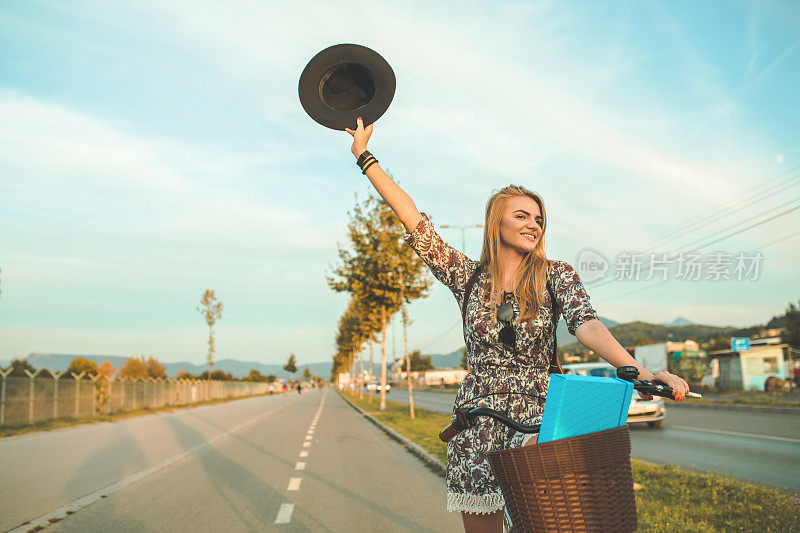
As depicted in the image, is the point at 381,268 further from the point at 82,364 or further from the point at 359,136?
the point at 82,364

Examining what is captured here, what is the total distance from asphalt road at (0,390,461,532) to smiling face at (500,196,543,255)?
165 inches

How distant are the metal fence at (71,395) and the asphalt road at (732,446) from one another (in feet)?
59.2

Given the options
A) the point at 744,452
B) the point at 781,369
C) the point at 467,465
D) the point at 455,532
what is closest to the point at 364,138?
the point at 467,465

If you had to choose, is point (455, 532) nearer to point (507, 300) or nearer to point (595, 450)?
point (507, 300)

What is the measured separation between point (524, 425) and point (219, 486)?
7781 millimetres

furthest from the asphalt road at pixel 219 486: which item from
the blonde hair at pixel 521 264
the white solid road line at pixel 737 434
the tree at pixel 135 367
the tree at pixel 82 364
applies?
the tree at pixel 135 367

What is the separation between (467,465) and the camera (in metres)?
2.42

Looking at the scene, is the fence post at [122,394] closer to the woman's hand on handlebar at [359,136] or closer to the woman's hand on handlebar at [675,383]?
the woman's hand on handlebar at [359,136]

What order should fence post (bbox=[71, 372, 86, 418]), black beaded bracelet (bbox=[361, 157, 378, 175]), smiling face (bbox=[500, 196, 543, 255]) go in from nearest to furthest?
smiling face (bbox=[500, 196, 543, 255])
black beaded bracelet (bbox=[361, 157, 378, 175])
fence post (bbox=[71, 372, 86, 418])

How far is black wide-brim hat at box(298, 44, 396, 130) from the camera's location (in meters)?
2.91

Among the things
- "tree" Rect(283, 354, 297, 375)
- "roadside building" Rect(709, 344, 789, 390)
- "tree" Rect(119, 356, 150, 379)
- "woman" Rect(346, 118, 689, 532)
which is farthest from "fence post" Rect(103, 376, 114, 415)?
"tree" Rect(283, 354, 297, 375)

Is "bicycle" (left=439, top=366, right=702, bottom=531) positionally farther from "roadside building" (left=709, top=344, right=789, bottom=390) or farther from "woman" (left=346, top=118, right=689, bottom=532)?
"roadside building" (left=709, top=344, right=789, bottom=390)

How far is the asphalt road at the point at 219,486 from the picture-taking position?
6.53m

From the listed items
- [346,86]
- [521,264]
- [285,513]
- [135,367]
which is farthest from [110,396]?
[135,367]
